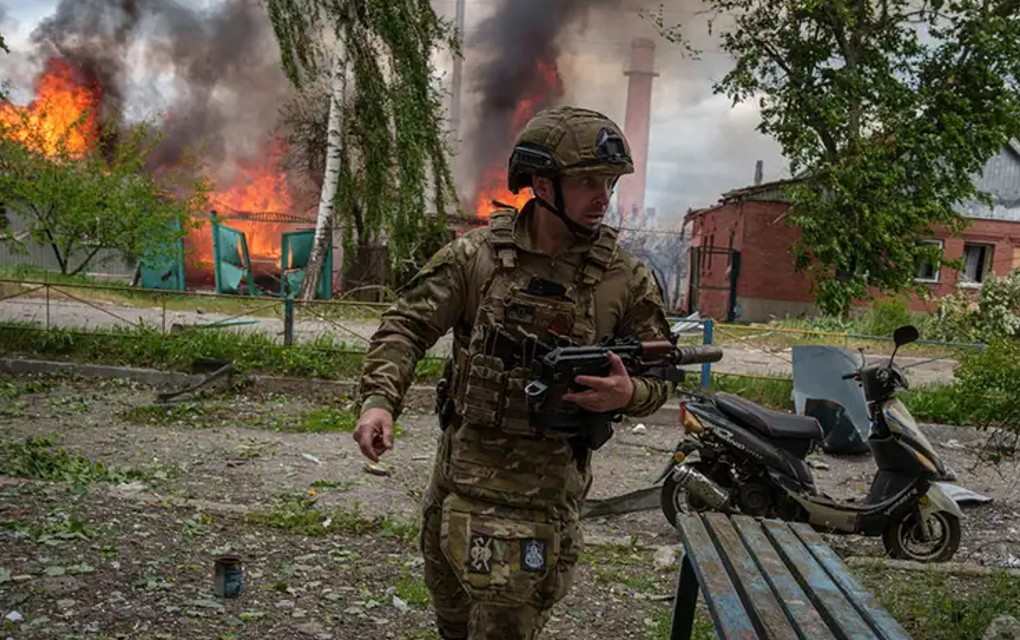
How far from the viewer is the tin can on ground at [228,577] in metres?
3.51

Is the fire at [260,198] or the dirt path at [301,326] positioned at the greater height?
the fire at [260,198]

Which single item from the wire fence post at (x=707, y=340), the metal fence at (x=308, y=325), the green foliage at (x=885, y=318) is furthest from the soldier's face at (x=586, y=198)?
the green foliage at (x=885, y=318)

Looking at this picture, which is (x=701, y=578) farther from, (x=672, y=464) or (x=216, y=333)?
(x=216, y=333)

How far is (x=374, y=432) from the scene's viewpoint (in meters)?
2.16

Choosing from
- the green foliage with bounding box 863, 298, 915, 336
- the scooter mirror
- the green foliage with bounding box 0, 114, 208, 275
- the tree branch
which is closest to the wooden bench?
the scooter mirror

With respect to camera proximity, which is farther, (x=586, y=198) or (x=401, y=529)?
(x=401, y=529)

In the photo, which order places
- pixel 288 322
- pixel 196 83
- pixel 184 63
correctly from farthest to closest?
pixel 184 63 → pixel 196 83 → pixel 288 322

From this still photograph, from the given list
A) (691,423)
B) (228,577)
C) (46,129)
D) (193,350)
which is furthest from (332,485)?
(46,129)

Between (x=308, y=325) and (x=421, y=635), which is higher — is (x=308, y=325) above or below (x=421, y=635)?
above

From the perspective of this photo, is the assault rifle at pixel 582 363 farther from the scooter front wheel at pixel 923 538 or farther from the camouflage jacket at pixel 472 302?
the scooter front wheel at pixel 923 538

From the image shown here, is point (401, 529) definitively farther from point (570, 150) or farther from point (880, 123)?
point (880, 123)

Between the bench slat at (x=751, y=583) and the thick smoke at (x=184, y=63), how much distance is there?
2602 cm

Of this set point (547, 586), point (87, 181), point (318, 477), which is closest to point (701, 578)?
point (547, 586)

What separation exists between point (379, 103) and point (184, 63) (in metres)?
15.4
